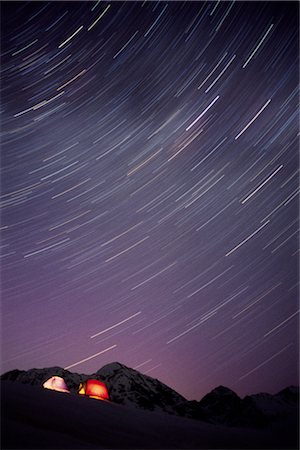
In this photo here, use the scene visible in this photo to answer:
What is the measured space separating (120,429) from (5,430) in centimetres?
333

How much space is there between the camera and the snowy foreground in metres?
6.44

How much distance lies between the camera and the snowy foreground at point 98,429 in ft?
21.1

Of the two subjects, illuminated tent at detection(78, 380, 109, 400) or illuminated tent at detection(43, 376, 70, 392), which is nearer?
illuminated tent at detection(43, 376, 70, 392)

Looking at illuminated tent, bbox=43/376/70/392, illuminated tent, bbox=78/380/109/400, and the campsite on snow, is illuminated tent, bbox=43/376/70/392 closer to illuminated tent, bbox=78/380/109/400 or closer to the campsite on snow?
illuminated tent, bbox=78/380/109/400

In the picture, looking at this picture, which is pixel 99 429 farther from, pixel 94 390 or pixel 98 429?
pixel 94 390

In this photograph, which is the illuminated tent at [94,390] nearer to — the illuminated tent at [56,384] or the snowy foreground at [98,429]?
the illuminated tent at [56,384]

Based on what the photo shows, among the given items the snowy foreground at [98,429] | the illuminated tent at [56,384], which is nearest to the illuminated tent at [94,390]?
the illuminated tent at [56,384]

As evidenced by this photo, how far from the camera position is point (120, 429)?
343 inches

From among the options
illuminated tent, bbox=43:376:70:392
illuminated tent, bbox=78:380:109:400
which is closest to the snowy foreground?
illuminated tent, bbox=78:380:109:400

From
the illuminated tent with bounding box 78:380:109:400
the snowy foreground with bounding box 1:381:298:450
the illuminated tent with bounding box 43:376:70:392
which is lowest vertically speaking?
the snowy foreground with bounding box 1:381:298:450

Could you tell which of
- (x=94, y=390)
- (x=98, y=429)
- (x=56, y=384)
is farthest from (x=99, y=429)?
(x=56, y=384)

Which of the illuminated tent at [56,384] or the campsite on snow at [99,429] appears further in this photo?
the illuminated tent at [56,384]

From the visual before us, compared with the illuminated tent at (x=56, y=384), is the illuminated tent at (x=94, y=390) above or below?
below

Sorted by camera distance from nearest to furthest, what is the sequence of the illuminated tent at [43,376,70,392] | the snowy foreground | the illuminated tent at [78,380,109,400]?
the snowy foreground → the illuminated tent at [43,376,70,392] → the illuminated tent at [78,380,109,400]
